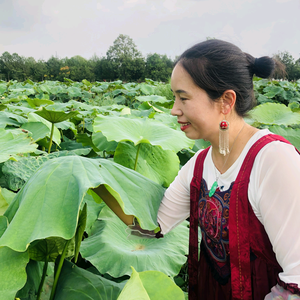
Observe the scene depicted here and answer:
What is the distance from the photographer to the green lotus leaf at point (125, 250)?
114 cm

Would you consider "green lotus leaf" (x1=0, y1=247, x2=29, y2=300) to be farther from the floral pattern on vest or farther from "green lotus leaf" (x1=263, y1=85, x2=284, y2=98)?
"green lotus leaf" (x1=263, y1=85, x2=284, y2=98)

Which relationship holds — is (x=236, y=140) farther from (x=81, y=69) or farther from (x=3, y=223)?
(x=81, y=69)

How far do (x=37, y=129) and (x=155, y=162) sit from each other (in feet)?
2.65

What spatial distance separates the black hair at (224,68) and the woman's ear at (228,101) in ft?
0.07

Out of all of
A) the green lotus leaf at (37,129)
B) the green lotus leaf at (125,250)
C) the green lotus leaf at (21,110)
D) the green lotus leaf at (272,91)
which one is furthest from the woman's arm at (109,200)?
the green lotus leaf at (272,91)

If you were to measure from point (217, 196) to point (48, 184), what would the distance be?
614 millimetres

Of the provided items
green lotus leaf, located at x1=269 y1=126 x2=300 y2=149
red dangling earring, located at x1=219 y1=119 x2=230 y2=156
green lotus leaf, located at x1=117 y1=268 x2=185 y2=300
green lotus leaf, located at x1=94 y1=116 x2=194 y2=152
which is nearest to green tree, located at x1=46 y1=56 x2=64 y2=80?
green lotus leaf, located at x1=269 y1=126 x2=300 y2=149

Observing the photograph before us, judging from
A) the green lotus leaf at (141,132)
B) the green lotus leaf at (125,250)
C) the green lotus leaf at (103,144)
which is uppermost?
the green lotus leaf at (141,132)

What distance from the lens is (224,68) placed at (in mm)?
1029

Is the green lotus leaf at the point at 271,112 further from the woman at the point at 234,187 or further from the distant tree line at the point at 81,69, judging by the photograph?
the distant tree line at the point at 81,69

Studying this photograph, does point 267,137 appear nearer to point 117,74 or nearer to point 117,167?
point 117,167

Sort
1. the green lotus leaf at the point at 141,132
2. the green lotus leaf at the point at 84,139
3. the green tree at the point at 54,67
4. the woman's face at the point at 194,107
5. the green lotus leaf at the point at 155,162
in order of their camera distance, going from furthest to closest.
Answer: the green tree at the point at 54,67, the green lotus leaf at the point at 84,139, the green lotus leaf at the point at 155,162, the green lotus leaf at the point at 141,132, the woman's face at the point at 194,107

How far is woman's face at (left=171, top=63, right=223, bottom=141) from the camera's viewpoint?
1.02 meters

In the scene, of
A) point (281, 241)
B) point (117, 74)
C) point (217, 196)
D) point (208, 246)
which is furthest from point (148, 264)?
point (117, 74)
